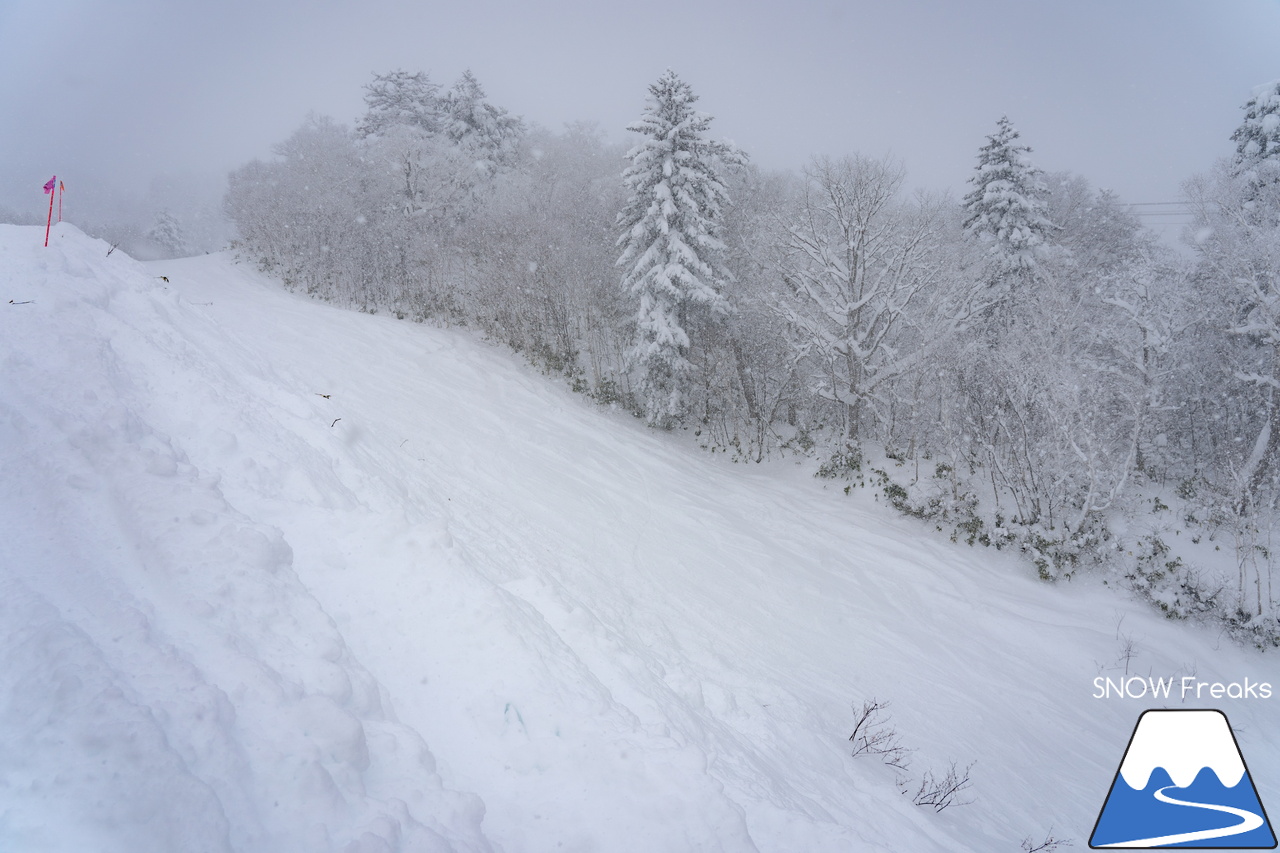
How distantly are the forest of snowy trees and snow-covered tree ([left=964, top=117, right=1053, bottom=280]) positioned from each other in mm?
82

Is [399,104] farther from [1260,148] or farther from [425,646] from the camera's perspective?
[1260,148]

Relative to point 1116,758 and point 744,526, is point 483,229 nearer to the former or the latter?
point 744,526

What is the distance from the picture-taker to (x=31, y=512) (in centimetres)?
304

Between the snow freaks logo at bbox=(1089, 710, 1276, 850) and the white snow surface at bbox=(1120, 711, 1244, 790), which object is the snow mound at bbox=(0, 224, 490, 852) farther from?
the white snow surface at bbox=(1120, 711, 1244, 790)

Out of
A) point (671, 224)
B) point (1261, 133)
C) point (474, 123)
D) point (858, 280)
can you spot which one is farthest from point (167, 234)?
point (1261, 133)

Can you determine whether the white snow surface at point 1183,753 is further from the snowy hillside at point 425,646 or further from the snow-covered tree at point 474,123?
the snow-covered tree at point 474,123

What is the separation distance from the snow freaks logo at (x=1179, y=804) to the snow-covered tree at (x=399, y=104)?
108 ft

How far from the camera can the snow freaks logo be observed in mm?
4566

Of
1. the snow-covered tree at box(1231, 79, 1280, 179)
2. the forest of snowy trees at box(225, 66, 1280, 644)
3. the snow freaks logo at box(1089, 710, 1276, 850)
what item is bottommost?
the snow freaks logo at box(1089, 710, 1276, 850)

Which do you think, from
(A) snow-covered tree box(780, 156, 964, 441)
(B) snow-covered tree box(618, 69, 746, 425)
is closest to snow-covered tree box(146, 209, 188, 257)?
(B) snow-covered tree box(618, 69, 746, 425)

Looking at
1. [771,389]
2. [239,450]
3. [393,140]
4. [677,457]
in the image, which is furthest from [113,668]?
[393,140]

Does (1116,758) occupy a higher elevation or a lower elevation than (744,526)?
lower

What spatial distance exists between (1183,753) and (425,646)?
7135 millimetres

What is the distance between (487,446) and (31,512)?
715 cm
